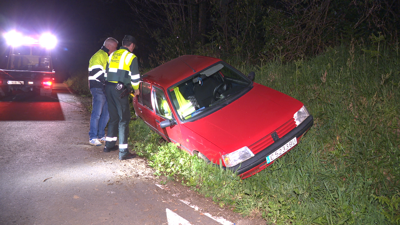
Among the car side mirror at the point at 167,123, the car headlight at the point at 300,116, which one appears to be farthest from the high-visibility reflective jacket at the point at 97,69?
the car headlight at the point at 300,116

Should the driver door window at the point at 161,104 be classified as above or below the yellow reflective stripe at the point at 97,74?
below

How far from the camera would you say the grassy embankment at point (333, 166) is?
3.82 metres

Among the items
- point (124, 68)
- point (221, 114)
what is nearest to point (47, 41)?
point (124, 68)

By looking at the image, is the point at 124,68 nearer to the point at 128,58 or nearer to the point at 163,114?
the point at 128,58

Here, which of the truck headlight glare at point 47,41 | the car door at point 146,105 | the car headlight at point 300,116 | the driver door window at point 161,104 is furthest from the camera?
the truck headlight glare at point 47,41

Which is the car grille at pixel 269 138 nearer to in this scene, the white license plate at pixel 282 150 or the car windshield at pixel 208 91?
the white license plate at pixel 282 150

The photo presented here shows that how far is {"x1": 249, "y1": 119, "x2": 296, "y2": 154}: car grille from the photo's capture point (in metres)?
4.59

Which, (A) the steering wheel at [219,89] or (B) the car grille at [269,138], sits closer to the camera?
(B) the car grille at [269,138]

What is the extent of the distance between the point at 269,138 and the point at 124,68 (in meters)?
3.02

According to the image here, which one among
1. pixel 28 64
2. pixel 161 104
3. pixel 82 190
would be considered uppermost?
pixel 161 104

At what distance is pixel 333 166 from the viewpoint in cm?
480

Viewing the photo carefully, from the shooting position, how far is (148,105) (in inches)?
264

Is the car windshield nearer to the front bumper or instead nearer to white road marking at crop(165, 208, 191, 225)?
the front bumper

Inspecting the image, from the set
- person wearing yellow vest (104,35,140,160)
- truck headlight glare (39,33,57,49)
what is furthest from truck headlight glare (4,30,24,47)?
person wearing yellow vest (104,35,140,160)
